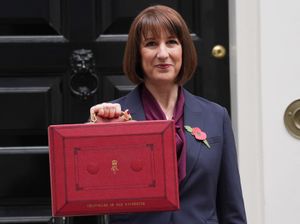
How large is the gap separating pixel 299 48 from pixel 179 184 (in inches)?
51.0

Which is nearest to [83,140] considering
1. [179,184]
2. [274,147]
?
[179,184]

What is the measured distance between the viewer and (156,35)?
284cm

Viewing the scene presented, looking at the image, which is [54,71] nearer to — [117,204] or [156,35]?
[156,35]

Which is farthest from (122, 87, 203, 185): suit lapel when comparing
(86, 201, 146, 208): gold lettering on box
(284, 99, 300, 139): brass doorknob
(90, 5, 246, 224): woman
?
(284, 99, 300, 139): brass doorknob

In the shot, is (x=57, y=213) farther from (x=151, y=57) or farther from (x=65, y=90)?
(x=65, y=90)

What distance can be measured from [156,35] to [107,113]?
0.32m

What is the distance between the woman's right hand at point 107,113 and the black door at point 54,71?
4.41 ft

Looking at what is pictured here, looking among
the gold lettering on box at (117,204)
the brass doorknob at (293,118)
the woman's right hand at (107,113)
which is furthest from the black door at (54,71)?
the gold lettering on box at (117,204)

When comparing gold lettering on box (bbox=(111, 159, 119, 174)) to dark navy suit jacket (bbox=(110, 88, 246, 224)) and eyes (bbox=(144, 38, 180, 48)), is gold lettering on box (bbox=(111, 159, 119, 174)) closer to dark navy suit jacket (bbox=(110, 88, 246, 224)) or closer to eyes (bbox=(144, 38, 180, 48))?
dark navy suit jacket (bbox=(110, 88, 246, 224))

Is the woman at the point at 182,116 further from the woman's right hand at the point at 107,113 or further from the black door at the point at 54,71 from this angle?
the black door at the point at 54,71

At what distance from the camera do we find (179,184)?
2.79m

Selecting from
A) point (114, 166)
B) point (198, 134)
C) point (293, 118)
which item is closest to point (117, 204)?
point (114, 166)

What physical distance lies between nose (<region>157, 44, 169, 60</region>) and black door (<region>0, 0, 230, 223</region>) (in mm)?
1204

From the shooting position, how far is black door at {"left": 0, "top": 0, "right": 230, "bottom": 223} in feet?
13.3
